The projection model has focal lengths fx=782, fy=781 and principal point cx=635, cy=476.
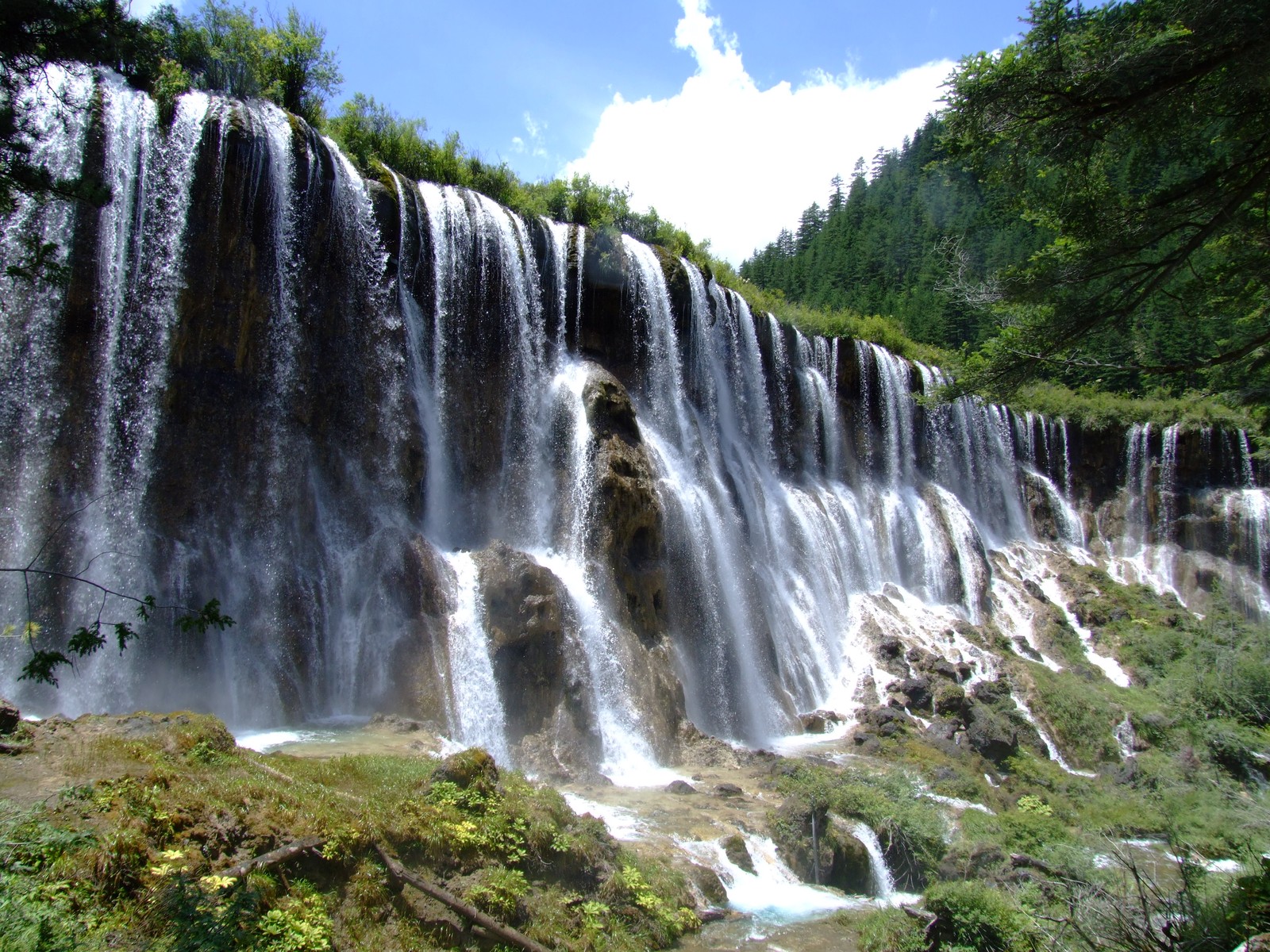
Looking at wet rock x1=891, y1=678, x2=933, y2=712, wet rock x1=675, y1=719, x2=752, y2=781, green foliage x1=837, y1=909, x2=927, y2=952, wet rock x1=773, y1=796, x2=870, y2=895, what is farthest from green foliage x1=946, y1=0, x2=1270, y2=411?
wet rock x1=891, y1=678, x2=933, y2=712

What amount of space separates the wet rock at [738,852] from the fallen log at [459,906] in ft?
13.9

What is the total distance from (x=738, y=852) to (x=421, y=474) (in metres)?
10.6

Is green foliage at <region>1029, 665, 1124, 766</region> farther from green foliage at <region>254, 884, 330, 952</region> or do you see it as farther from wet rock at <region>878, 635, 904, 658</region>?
green foliage at <region>254, 884, 330, 952</region>

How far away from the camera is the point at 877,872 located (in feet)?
35.8

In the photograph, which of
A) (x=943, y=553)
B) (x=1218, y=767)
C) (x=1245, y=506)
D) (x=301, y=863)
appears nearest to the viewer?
(x=301, y=863)

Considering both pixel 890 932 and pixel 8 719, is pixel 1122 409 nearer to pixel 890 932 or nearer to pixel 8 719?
pixel 890 932

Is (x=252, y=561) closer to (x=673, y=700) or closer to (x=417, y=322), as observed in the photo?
(x=417, y=322)

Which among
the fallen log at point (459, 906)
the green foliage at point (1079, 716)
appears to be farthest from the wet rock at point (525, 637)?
the green foliage at point (1079, 716)

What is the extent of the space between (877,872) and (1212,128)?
10.2 meters

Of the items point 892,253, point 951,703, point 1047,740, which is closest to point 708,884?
point 951,703

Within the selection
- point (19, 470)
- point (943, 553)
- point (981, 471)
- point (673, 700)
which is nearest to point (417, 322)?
point (19, 470)

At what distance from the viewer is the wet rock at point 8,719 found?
730cm

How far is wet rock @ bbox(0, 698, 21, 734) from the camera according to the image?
7.30 metres

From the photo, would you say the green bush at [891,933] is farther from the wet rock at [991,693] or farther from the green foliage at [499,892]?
the wet rock at [991,693]
